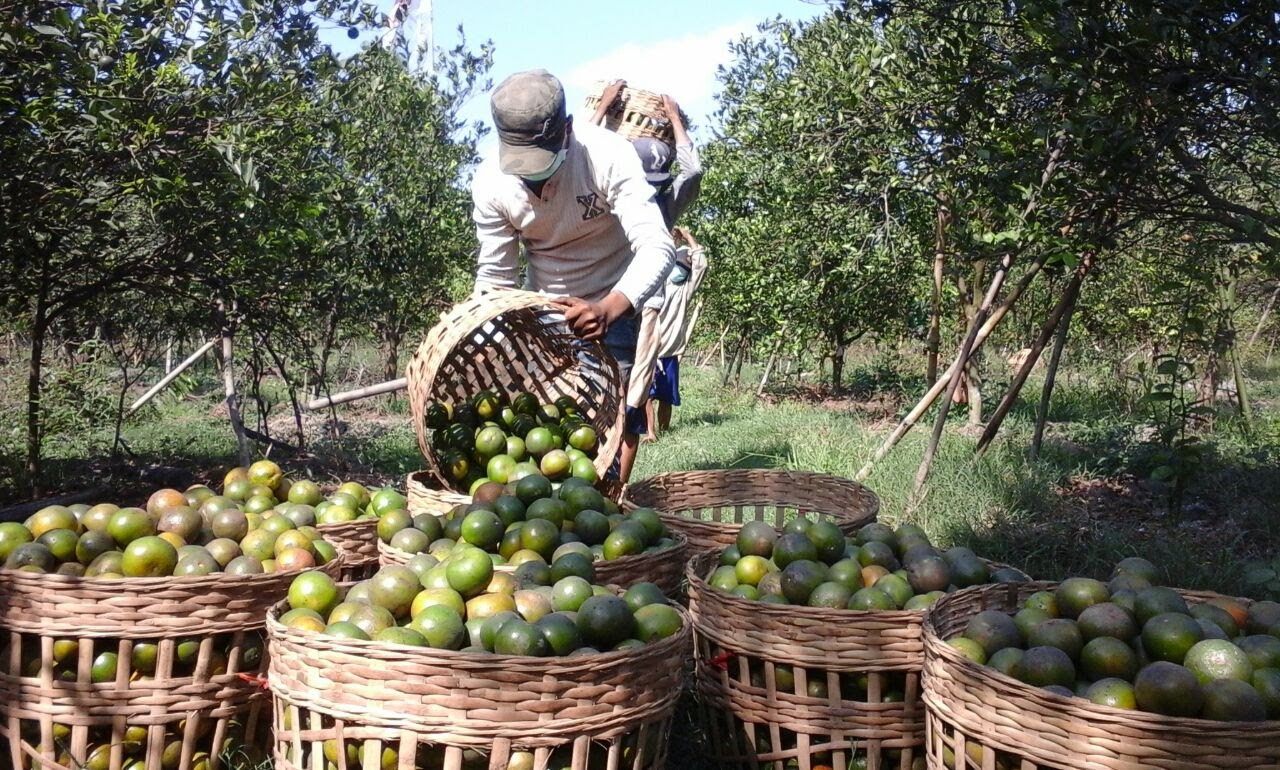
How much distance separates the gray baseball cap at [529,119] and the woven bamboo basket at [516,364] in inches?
19.9

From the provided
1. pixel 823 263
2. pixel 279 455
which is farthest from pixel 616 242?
pixel 823 263

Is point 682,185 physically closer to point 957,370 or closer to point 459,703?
point 957,370

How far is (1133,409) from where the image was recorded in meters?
9.66

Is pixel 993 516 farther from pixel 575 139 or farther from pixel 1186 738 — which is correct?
pixel 1186 738

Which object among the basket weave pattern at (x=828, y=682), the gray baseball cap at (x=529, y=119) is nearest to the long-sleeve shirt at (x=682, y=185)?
the gray baseball cap at (x=529, y=119)

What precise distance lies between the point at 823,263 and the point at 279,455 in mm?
5688

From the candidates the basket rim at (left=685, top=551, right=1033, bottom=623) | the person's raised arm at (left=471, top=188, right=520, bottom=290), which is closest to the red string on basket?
the basket rim at (left=685, top=551, right=1033, bottom=623)

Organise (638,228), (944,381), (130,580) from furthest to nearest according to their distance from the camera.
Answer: (944,381), (638,228), (130,580)

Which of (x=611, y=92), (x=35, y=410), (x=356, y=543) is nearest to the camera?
(x=356, y=543)

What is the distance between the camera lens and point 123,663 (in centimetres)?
248

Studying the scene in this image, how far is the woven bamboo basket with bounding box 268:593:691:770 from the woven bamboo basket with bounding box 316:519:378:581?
108 cm

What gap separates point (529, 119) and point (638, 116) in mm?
1674

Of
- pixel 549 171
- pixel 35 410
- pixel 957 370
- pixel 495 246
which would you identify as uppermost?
pixel 549 171

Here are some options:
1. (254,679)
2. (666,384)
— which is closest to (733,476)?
(666,384)
